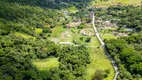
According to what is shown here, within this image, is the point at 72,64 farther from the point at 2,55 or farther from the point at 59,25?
the point at 59,25

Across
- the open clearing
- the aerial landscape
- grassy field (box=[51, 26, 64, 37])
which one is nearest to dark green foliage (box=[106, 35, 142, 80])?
the aerial landscape

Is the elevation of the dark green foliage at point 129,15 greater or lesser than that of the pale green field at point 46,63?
greater

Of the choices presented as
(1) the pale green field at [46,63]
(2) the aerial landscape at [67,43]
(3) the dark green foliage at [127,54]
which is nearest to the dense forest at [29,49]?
(2) the aerial landscape at [67,43]

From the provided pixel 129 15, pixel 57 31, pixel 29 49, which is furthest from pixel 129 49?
pixel 129 15

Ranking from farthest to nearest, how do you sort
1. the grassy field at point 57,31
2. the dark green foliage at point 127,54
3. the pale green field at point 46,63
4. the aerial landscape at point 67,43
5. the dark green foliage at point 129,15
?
the dark green foliage at point 129,15 < the grassy field at point 57,31 < the dark green foliage at point 127,54 < the pale green field at point 46,63 < the aerial landscape at point 67,43

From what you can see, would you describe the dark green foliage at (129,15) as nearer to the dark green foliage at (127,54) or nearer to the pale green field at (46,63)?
the dark green foliage at (127,54)

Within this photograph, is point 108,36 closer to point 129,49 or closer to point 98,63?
point 129,49

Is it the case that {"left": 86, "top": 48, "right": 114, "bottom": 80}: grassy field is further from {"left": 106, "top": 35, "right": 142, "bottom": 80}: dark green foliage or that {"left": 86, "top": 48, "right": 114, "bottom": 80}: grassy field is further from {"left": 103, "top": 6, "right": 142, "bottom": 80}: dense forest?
{"left": 106, "top": 35, "right": 142, "bottom": 80}: dark green foliage
